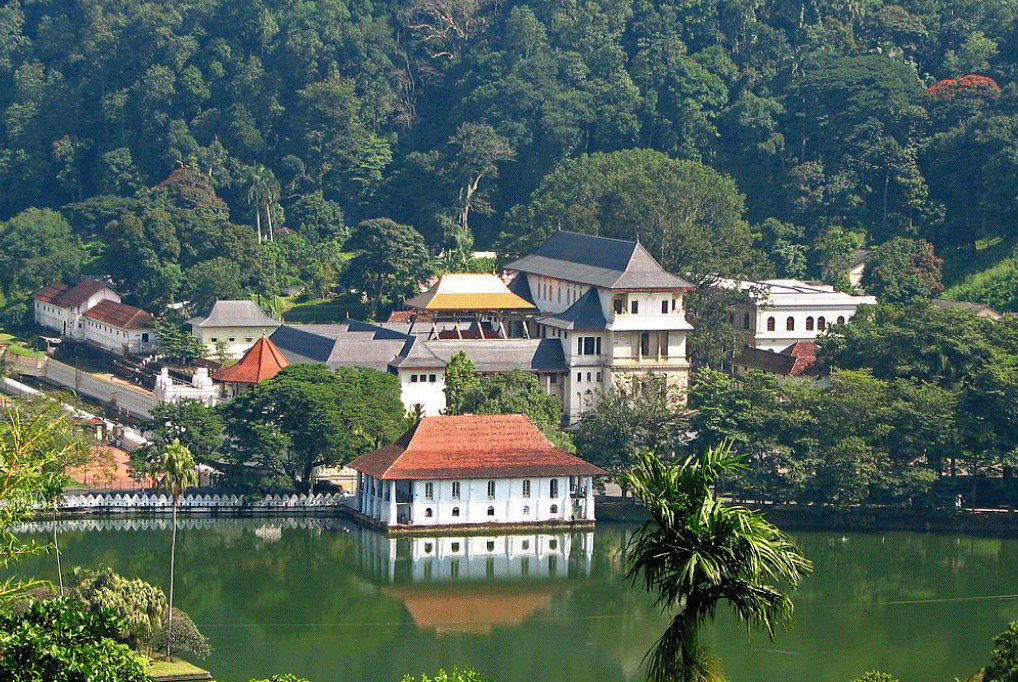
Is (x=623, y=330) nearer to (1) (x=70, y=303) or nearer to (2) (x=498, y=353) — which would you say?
(2) (x=498, y=353)

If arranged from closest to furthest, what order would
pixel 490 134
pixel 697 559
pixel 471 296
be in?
pixel 697 559 < pixel 471 296 < pixel 490 134

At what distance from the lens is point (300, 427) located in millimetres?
56562

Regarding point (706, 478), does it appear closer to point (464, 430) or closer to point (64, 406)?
point (464, 430)

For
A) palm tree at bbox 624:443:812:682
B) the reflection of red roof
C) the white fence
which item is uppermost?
the white fence

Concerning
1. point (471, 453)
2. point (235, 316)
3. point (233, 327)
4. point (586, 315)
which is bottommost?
point (471, 453)

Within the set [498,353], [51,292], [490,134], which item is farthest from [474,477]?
[490,134]

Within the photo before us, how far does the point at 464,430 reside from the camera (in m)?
54.5

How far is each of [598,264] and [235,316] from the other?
40.3ft

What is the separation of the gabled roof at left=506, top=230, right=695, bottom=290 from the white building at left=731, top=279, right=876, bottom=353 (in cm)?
406

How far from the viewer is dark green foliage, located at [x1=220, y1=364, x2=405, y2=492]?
5625 cm

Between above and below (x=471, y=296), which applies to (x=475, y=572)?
below

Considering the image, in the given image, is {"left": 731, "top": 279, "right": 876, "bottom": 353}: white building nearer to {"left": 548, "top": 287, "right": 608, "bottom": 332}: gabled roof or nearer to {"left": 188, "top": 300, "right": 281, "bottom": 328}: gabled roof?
{"left": 548, "top": 287, "right": 608, "bottom": 332}: gabled roof

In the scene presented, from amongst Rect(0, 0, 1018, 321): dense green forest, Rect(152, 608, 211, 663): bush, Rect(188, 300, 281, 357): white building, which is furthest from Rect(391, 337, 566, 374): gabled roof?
Rect(152, 608, 211, 663): bush

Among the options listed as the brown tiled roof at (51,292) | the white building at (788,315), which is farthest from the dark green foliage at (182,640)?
the brown tiled roof at (51,292)
